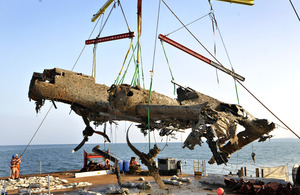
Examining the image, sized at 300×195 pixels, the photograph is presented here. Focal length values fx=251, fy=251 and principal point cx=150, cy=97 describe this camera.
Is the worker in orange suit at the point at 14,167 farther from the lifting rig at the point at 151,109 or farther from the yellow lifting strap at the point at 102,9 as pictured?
the yellow lifting strap at the point at 102,9

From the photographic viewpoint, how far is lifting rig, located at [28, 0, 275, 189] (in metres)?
13.2

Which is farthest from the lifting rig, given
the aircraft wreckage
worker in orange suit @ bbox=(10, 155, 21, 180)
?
worker in orange suit @ bbox=(10, 155, 21, 180)

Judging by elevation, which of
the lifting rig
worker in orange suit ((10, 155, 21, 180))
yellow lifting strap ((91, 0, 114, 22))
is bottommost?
worker in orange suit ((10, 155, 21, 180))

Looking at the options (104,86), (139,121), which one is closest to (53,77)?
(104,86)

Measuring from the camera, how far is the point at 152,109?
14.7 m

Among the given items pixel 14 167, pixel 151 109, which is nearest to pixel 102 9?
pixel 151 109

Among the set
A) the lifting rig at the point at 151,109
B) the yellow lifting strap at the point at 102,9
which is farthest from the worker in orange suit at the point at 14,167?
the yellow lifting strap at the point at 102,9

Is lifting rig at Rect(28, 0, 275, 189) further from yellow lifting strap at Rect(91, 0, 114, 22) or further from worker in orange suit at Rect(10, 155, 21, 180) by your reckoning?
yellow lifting strap at Rect(91, 0, 114, 22)

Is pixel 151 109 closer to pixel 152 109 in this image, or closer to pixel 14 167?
pixel 152 109

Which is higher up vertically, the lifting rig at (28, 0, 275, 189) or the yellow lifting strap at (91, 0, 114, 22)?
the yellow lifting strap at (91, 0, 114, 22)

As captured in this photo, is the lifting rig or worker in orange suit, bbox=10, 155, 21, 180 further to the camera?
worker in orange suit, bbox=10, 155, 21, 180

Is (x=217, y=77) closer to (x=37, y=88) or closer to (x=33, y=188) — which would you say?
(x=37, y=88)

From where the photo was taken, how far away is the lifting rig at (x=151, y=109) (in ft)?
43.4

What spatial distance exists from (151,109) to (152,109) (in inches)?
2.3
